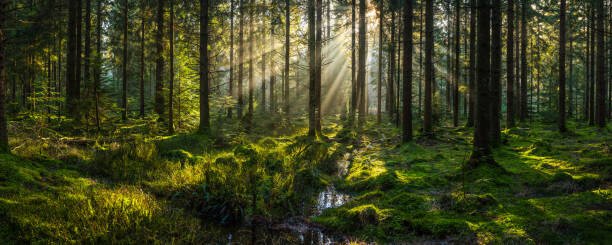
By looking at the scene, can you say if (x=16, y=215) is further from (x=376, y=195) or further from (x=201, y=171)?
(x=376, y=195)

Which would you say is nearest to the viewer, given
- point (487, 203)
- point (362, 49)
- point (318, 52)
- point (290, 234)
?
point (290, 234)

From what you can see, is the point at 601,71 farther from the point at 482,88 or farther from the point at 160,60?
the point at 160,60

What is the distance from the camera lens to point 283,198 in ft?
20.2

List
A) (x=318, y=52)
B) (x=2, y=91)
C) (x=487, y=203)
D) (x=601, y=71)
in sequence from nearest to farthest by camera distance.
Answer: (x=487, y=203)
(x=2, y=91)
(x=318, y=52)
(x=601, y=71)

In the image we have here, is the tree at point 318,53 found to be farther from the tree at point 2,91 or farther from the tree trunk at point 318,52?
the tree at point 2,91

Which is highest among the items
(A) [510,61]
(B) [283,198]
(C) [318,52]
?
(C) [318,52]

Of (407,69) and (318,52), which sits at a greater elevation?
(318,52)

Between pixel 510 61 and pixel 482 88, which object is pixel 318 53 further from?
pixel 510 61

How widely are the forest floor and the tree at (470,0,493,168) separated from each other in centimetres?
55

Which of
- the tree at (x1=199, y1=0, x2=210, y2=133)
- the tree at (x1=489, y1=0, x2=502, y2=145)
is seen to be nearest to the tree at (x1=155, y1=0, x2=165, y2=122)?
the tree at (x1=199, y1=0, x2=210, y2=133)

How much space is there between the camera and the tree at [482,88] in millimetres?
7602

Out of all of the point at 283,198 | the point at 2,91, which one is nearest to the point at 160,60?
the point at 2,91

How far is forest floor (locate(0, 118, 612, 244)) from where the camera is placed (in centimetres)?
423

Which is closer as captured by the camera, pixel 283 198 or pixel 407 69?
pixel 283 198
